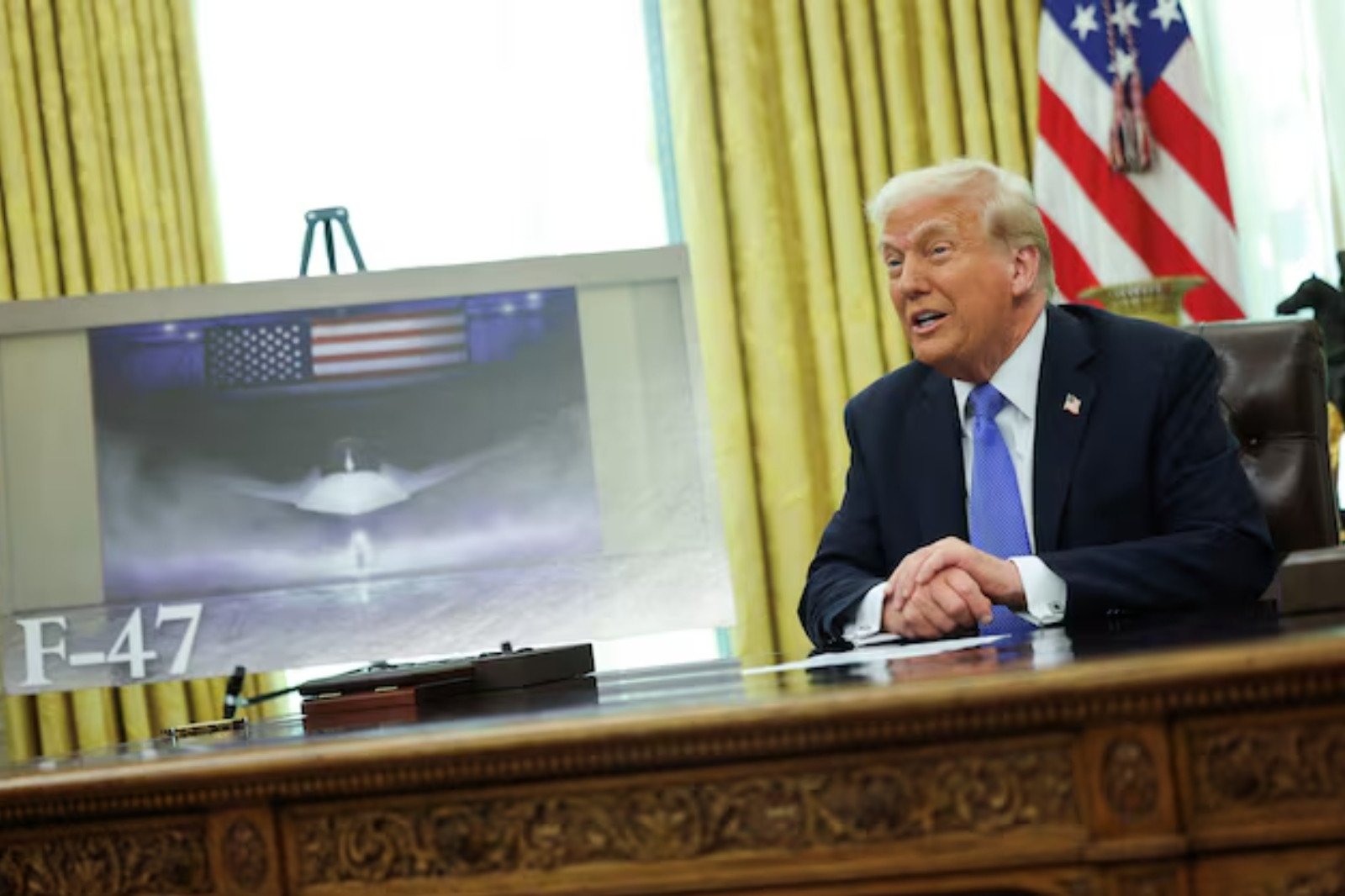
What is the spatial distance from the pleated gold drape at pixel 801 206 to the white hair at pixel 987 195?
1979 millimetres

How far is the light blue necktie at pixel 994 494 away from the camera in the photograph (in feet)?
7.79

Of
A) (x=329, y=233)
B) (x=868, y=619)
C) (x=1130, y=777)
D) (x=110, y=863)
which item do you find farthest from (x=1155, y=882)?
(x=329, y=233)

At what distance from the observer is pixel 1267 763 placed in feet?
3.68

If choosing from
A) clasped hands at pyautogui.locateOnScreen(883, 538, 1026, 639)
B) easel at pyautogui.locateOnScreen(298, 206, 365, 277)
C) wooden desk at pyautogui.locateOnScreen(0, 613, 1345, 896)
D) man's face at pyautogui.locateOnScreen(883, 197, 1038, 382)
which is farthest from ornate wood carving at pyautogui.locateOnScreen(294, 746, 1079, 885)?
easel at pyautogui.locateOnScreen(298, 206, 365, 277)

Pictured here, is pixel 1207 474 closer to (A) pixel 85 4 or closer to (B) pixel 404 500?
(B) pixel 404 500

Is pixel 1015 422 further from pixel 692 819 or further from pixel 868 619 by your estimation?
pixel 692 819

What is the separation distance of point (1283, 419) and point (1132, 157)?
188cm

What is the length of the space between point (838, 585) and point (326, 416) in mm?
1453

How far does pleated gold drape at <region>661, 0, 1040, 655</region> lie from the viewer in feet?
15.1

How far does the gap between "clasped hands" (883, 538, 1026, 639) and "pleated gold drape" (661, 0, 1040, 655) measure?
2.48m

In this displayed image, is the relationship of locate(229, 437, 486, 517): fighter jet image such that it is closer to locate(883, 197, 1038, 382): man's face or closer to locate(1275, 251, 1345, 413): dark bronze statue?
locate(883, 197, 1038, 382): man's face

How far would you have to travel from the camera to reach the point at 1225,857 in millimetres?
1128

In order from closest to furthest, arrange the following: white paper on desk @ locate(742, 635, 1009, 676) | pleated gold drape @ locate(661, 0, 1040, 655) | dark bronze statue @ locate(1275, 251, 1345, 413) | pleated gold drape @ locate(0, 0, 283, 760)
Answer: white paper on desk @ locate(742, 635, 1009, 676) < dark bronze statue @ locate(1275, 251, 1345, 413) < pleated gold drape @ locate(661, 0, 1040, 655) < pleated gold drape @ locate(0, 0, 283, 760)

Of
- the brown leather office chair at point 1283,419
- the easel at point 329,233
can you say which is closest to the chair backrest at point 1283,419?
the brown leather office chair at point 1283,419
